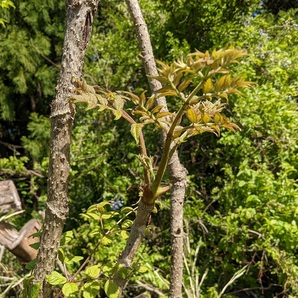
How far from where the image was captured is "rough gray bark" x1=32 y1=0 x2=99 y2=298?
0.92 meters

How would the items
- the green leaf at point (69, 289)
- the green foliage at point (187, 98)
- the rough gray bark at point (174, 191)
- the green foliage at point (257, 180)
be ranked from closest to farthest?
the green foliage at point (187, 98) → the green leaf at point (69, 289) → the rough gray bark at point (174, 191) → the green foliage at point (257, 180)

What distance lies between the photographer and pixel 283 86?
105 inches

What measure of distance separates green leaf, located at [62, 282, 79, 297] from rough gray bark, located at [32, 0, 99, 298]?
0.08 metres

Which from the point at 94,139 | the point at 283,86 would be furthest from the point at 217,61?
the point at 94,139

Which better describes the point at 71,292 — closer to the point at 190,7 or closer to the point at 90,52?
the point at 190,7

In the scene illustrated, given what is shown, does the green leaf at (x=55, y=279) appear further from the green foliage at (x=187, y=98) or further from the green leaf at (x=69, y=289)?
the green foliage at (x=187, y=98)

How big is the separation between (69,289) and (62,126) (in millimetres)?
327

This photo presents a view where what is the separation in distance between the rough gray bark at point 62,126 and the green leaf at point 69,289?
0.08m

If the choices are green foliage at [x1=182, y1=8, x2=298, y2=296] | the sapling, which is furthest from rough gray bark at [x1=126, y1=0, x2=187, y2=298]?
green foliage at [x1=182, y1=8, x2=298, y2=296]

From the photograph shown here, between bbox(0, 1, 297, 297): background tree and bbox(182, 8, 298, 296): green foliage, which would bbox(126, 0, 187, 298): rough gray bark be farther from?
bbox(182, 8, 298, 296): green foliage

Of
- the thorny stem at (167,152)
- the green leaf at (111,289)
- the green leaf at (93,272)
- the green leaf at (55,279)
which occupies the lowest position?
the green leaf at (111,289)

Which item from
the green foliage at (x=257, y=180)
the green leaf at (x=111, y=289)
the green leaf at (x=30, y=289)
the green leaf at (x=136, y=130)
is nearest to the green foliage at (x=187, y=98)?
the green leaf at (x=136, y=130)

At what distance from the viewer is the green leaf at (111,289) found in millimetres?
919

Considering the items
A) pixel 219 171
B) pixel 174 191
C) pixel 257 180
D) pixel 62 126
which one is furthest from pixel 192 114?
pixel 219 171
